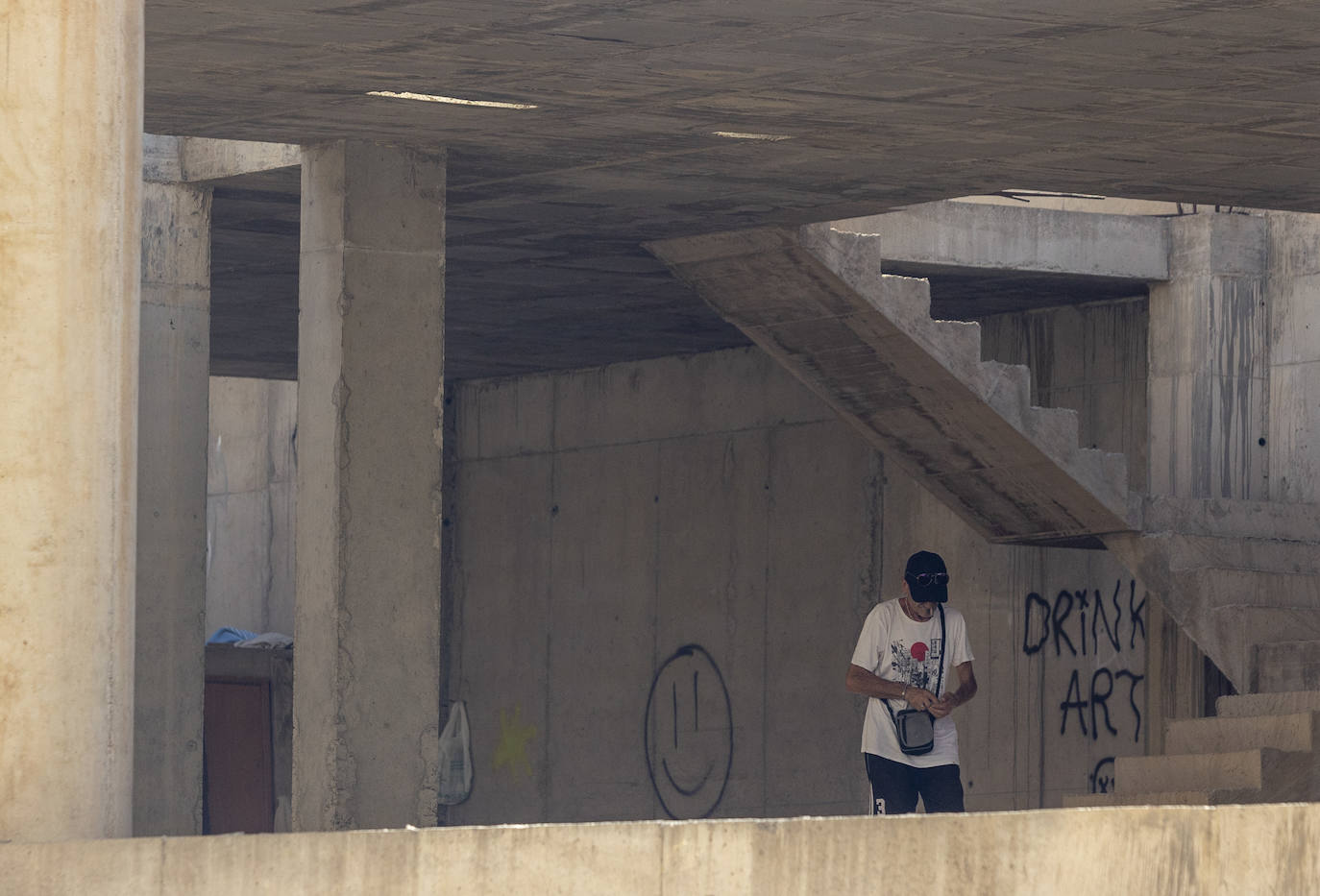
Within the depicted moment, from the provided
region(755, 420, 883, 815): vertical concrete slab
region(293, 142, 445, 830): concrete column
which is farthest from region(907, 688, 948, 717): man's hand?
region(755, 420, 883, 815): vertical concrete slab

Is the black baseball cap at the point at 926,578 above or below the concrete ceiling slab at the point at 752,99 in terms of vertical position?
below

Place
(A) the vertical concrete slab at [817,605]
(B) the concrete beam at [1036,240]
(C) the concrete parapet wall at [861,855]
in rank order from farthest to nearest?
(A) the vertical concrete slab at [817,605], (B) the concrete beam at [1036,240], (C) the concrete parapet wall at [861,855]

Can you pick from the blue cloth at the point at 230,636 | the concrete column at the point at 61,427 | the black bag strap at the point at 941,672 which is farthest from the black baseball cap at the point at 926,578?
the blue cloth at the point at 230,636

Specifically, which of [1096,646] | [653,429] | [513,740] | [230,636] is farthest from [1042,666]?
[230,636]

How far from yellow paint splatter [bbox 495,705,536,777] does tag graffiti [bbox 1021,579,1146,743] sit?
7281 millimetres

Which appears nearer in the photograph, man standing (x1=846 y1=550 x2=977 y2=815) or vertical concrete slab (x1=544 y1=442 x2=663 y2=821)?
man standing (x1=846 y1=550 x2=977 y2=815)

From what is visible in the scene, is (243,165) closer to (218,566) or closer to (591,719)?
(591,719)

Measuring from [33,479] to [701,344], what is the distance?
57.4 feet

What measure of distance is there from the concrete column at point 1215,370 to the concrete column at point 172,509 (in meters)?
7.26

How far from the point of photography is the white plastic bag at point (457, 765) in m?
27.9

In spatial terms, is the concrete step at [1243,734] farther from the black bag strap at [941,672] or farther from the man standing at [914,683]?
the black bag strap at [941,672]

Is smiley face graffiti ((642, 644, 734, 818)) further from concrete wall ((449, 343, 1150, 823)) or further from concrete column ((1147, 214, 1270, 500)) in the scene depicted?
concrete column ((1147, 214, 1270, 500))

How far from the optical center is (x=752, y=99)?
45.6 ft

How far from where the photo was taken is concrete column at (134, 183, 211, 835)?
1744 cm
